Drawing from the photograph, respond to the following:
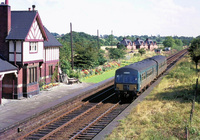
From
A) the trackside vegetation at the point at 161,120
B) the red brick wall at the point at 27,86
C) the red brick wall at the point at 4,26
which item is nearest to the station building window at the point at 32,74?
the red brick wall at the point at 27,86

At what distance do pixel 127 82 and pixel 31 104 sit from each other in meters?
7.74

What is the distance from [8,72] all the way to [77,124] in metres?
7.89

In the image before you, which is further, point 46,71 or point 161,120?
point 46,71

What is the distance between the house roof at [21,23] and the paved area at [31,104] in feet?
17.1

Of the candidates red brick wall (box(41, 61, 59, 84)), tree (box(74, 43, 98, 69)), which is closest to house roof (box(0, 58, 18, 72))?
red brick wall (box(41, 61, 59, 84))

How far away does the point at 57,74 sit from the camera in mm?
30656

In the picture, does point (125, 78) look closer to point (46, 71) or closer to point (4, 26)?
point (46, 71)

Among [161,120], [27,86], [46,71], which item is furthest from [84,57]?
[161,120]

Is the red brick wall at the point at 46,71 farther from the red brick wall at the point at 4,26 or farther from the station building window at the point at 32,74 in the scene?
the red brick wall at the point at 4,26

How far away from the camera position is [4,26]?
2186 cm

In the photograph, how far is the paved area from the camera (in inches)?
636

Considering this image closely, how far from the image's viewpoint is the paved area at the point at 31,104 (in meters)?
16.2

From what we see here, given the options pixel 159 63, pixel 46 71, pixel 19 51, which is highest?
pixel 19 51

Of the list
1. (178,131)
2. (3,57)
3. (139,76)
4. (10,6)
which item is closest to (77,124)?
(178,131)
